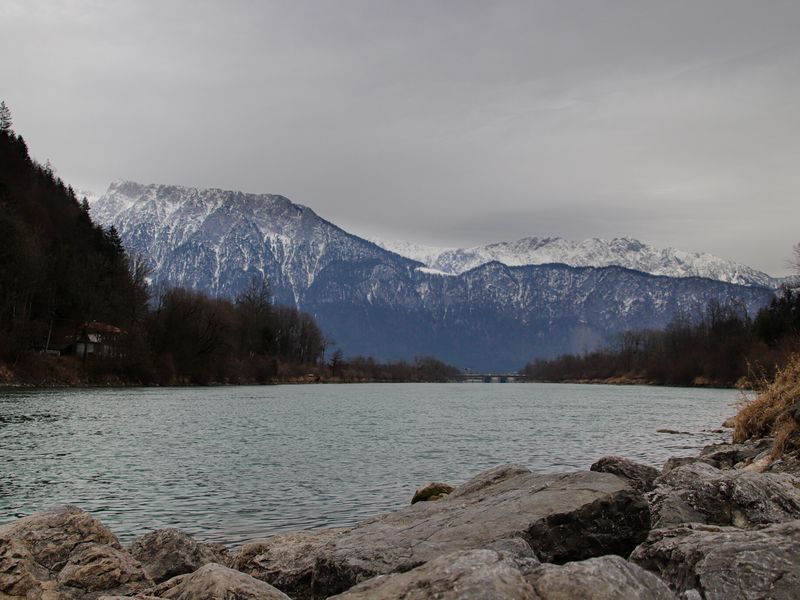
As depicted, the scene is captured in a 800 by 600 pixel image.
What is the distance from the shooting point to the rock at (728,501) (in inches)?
379

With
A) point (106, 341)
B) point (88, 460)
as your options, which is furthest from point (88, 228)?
point (88, 460)

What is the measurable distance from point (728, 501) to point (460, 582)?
22.0 feet

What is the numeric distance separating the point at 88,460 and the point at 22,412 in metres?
19.7

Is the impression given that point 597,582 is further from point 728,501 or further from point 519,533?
point 728,501

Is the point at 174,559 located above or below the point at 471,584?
below

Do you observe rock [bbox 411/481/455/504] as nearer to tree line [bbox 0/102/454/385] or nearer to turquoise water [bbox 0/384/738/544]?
turquoise water [bbox 0/384/738/544]

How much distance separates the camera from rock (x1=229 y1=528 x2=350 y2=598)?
1073cm

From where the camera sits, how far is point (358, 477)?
23.8 m

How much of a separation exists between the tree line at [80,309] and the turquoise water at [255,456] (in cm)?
2306

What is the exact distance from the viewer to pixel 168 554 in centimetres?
1123

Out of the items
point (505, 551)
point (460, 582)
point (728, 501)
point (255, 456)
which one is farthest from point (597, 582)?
point (255, 456)

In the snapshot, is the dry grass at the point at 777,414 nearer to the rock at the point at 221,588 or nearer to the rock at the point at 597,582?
the rock at the point at 597,582

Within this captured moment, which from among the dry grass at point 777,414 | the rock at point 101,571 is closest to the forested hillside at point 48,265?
the rock at point 101,571

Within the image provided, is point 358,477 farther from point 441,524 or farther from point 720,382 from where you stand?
point 720,382
